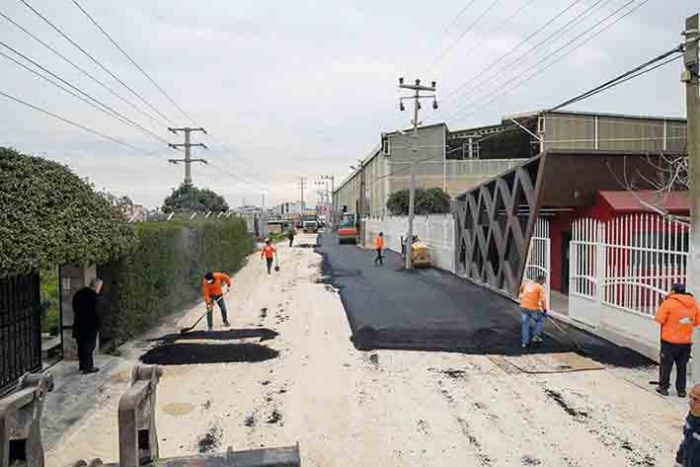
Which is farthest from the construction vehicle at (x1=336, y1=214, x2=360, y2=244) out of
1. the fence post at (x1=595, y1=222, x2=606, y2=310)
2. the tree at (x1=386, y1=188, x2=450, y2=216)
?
the fence post at (x1=595, y1=222, x2=606, y2=310)

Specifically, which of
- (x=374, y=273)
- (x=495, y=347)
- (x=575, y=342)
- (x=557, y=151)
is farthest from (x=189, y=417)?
(x=374, y=273)

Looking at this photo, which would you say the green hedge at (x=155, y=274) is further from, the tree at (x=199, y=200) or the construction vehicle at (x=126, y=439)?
the tree at (x=199, y=200)

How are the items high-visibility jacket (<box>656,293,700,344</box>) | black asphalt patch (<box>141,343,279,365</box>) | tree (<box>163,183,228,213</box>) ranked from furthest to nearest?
tree (<box>163,183,228,213</box>), black asphalt patch (<box>141,343,279,365</box>), high-visibility jacket (<box>656,293,700,344</box>)

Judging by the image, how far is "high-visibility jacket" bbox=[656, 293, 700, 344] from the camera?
7.62 meters

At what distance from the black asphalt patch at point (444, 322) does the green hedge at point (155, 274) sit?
470 centimetres

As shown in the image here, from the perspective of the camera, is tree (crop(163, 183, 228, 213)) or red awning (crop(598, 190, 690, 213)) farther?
tree (crop(163, 183, 228, 213))

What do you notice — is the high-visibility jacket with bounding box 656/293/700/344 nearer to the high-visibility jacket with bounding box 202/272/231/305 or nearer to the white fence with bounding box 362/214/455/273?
the high-visibility jacket with bounding box 202/272/231/305

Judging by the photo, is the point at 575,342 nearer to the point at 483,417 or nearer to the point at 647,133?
the point at 483,417

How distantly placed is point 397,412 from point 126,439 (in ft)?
14.7

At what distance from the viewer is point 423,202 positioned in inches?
1935

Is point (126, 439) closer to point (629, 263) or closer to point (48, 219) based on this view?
point (48, 219)

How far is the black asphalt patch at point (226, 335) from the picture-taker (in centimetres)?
1187

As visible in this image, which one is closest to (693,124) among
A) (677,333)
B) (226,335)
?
(677,333)

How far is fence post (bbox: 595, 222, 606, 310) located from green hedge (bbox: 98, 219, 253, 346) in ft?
31.5
